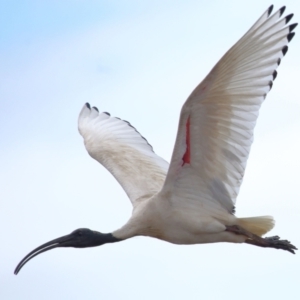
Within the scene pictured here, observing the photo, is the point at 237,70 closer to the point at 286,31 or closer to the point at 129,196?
the point at 286,31

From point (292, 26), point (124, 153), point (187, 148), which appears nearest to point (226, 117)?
point (187, 148)

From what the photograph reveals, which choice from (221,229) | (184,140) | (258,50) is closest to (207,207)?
(221,229)

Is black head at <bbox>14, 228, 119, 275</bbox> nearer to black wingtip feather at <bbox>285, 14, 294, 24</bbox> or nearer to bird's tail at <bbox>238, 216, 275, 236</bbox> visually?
bird's tail at <bbox>238, 216, 275, 236</bbox>

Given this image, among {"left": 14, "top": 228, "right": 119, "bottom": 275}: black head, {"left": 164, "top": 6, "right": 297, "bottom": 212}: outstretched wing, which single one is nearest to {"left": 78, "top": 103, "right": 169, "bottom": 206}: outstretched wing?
{"left": 14, "top": 228, "right": 119, "bottom": 275}: black head

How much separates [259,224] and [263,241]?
0.19m

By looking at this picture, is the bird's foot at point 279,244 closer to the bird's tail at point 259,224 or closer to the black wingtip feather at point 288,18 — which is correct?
the bird's tail at point 259,224

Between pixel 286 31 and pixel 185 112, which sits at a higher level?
pixel 286 31

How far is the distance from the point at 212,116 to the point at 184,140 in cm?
35

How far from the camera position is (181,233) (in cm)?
1049

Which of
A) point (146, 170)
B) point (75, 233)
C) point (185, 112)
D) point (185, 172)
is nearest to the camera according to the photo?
point (185, 112)

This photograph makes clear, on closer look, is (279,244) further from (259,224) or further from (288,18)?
(288,18)

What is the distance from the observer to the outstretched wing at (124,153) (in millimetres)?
11844

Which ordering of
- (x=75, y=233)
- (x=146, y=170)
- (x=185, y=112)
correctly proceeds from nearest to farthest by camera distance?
(x=185, y=112), (x=75, y=233), (x=146, y=170)

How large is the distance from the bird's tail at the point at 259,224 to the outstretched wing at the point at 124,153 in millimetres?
1214
